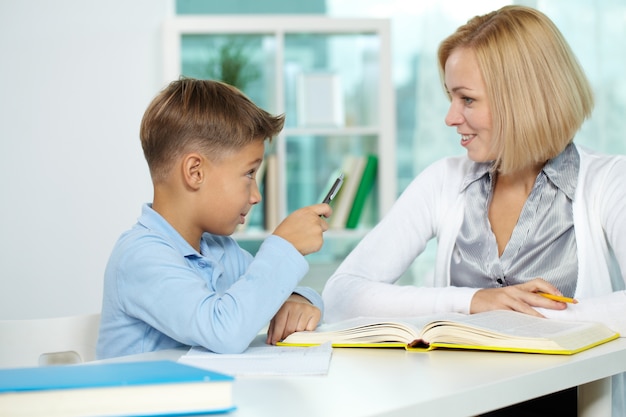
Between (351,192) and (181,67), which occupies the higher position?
(181,67)

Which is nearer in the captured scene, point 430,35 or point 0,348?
→ point 0,348

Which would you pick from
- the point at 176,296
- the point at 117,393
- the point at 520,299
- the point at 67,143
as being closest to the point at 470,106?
the point at 520,299

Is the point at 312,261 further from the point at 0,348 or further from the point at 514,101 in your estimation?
the point at 0,348

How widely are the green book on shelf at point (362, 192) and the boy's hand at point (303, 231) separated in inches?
79.1

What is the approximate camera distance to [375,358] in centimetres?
110

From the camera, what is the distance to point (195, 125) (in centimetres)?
143

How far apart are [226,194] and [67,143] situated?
220cm

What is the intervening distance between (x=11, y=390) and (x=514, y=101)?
1.25 m

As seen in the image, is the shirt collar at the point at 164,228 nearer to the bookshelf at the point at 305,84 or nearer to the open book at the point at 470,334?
the open book at the point at 470,334

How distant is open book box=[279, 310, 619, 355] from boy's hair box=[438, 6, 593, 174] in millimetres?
498

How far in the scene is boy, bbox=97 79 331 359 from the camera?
115 cm

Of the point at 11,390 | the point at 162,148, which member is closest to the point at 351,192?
the point at 162,148

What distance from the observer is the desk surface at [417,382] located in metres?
0.82

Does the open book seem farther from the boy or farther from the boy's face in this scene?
the boy's face
